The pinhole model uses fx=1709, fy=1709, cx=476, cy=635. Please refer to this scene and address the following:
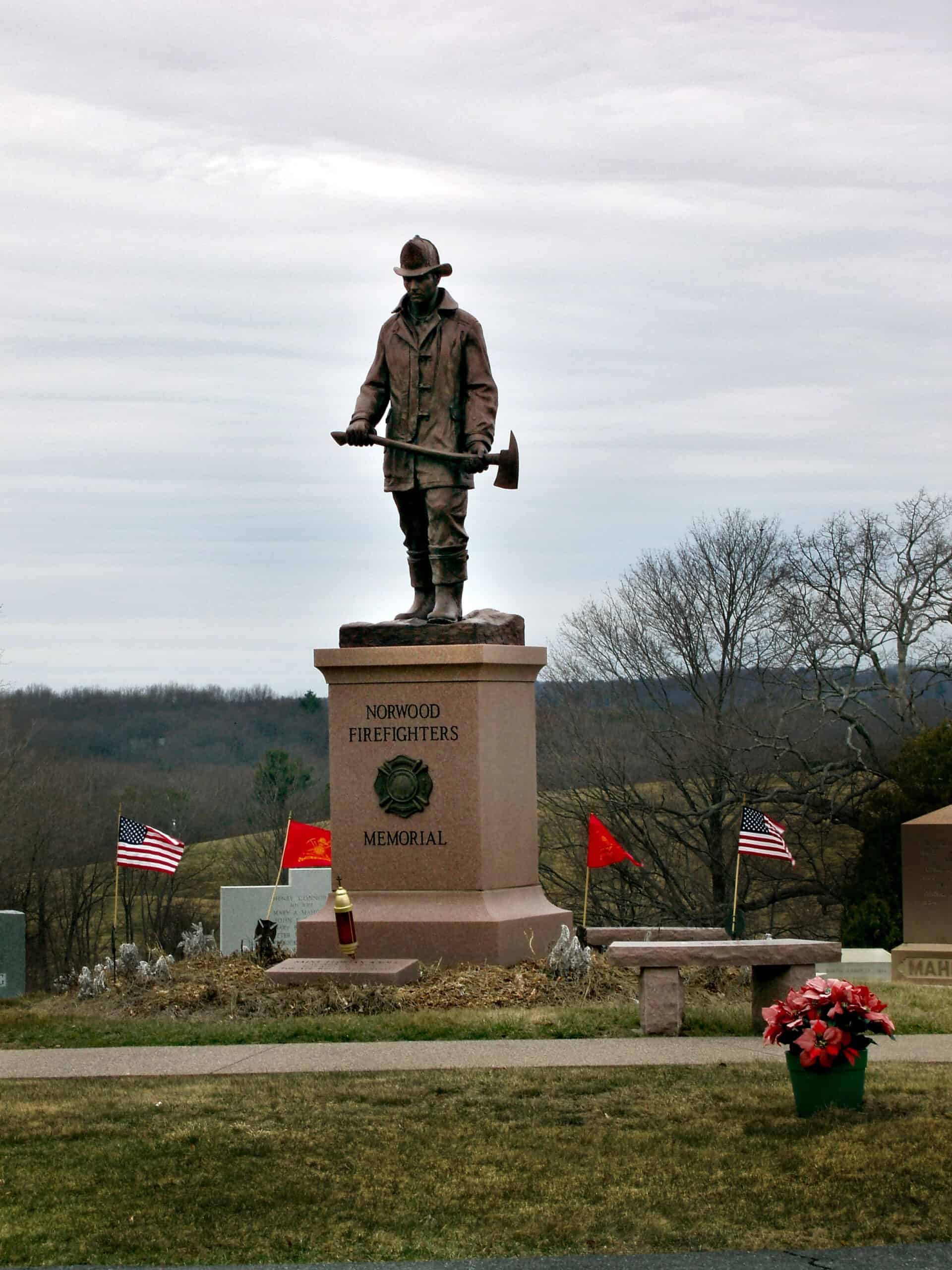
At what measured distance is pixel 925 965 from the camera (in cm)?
1847

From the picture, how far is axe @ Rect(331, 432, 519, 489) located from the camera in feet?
42.2

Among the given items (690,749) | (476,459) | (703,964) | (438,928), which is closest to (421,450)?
(476,459)

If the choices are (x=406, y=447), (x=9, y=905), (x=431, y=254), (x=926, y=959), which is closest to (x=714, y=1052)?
(x=406, y=447)

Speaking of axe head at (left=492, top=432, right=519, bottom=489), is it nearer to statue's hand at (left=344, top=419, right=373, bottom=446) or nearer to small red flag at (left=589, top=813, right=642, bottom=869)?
statue's hand at (left=344, top=419, right=373, bottom=446)

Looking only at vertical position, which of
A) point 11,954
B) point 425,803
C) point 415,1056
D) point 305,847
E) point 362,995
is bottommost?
point 11,954

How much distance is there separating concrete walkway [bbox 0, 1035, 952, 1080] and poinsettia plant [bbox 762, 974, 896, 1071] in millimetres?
1448

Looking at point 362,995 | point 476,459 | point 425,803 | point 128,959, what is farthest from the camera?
point 128,959

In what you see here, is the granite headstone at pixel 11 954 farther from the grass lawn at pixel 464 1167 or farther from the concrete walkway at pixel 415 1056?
the grass lawn at pixel 464 1167

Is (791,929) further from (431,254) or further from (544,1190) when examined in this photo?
(544,1190)

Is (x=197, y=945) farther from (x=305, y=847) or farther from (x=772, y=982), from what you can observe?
(x=772, y=982)

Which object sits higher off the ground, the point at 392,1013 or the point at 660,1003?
the point at 660,1003

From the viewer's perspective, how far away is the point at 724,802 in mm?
35594

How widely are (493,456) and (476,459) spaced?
0.48 feet

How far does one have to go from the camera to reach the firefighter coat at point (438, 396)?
1298cm
